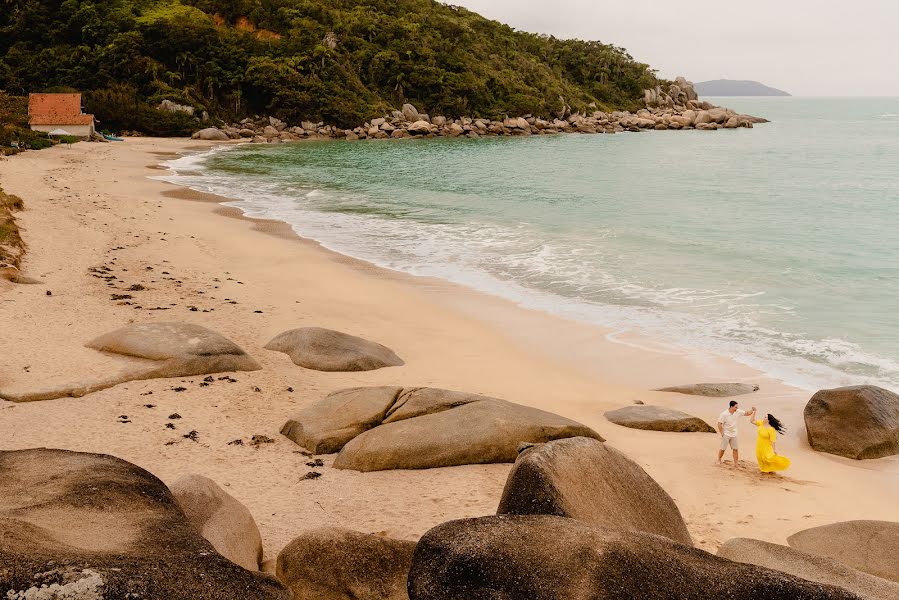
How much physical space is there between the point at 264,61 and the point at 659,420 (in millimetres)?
81361

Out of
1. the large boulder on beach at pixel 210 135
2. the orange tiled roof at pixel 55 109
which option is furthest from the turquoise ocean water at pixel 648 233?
the large boulder on beach at pixel 210 135

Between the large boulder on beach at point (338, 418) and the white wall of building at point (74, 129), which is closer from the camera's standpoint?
the large boulder on beach at point (338, 418)

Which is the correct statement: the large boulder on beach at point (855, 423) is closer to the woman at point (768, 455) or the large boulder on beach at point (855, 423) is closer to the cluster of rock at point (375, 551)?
the woman at point (768, 455)

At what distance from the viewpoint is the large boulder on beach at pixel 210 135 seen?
72.0m

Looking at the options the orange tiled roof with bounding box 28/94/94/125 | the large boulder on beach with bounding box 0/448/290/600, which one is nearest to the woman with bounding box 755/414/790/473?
the large boulder on beach with bounding box 0/448/290/600

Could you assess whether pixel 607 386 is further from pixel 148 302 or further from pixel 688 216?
pixel 688 216

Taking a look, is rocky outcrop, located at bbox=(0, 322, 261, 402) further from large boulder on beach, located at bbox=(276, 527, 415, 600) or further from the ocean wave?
the ocean wave

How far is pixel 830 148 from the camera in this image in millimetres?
70688

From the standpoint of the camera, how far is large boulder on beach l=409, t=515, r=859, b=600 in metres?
3.98

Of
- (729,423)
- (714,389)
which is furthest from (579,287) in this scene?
(729,423)

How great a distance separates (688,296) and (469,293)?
18.0ft

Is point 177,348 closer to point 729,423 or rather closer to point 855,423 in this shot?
point 729,423

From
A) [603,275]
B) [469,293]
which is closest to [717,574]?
[469,293]

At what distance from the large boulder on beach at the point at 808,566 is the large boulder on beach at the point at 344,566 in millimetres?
2691
